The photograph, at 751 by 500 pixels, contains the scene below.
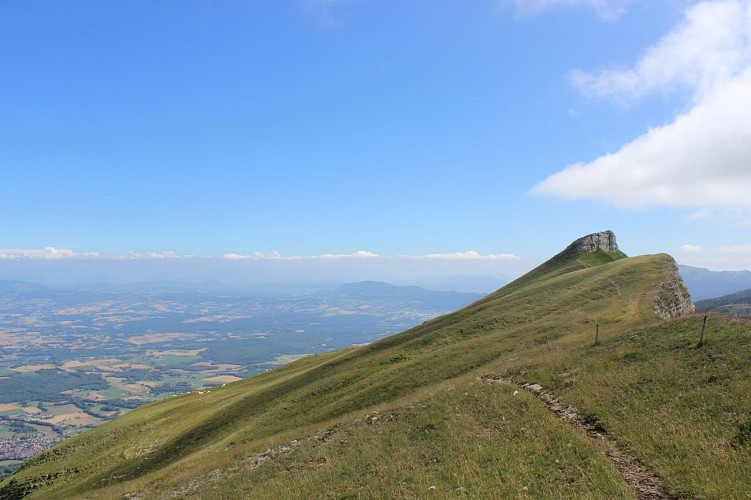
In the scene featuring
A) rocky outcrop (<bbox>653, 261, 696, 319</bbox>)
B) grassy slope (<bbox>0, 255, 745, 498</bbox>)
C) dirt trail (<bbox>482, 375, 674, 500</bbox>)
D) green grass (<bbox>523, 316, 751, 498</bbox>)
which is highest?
rocky outcrop (<bbox>653, 261, 696, 319</bbox>)

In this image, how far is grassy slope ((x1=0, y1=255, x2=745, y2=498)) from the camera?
1741 cm

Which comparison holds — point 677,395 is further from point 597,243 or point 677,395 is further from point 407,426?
point 597,243

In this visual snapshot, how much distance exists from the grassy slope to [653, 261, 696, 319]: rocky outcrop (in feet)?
4.12

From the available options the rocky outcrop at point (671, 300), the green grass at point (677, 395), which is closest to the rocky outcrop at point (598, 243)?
the rocky outcrop at point (671, 300)

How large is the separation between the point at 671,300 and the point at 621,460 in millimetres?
40378

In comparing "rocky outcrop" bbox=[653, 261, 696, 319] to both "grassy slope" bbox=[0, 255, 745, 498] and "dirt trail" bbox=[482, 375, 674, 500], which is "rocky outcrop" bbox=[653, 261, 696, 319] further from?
"dirt trail" bbox=[482, 375, 674, 500]

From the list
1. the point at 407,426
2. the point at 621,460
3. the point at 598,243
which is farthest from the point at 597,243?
the point at 621,460

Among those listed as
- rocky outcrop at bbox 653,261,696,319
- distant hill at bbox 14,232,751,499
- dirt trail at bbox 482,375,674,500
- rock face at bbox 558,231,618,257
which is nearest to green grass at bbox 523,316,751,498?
distant hill at bbox 14,232,751,499

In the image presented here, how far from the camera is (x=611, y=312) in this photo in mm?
45125

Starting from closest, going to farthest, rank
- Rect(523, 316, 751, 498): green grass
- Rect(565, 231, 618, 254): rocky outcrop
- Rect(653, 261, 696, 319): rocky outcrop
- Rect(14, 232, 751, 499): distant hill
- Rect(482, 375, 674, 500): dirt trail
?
Rect(482, 375, 674, 500): dirt trail → Rect(523, 316, 751, 498): green grass → Rect(14, 232, 751, 499): distant hill → Rect(653, 261, 696, 319): rocky outcrop → Rect(565, 231, 618, 254): rocky outcrop

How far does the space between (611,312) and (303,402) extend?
36.4 metres

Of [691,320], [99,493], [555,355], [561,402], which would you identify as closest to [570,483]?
[561,402]

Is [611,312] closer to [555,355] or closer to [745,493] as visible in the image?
[555,355]

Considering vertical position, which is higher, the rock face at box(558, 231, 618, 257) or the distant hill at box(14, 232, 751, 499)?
the rock face at box(558, 231, 618, 257)
